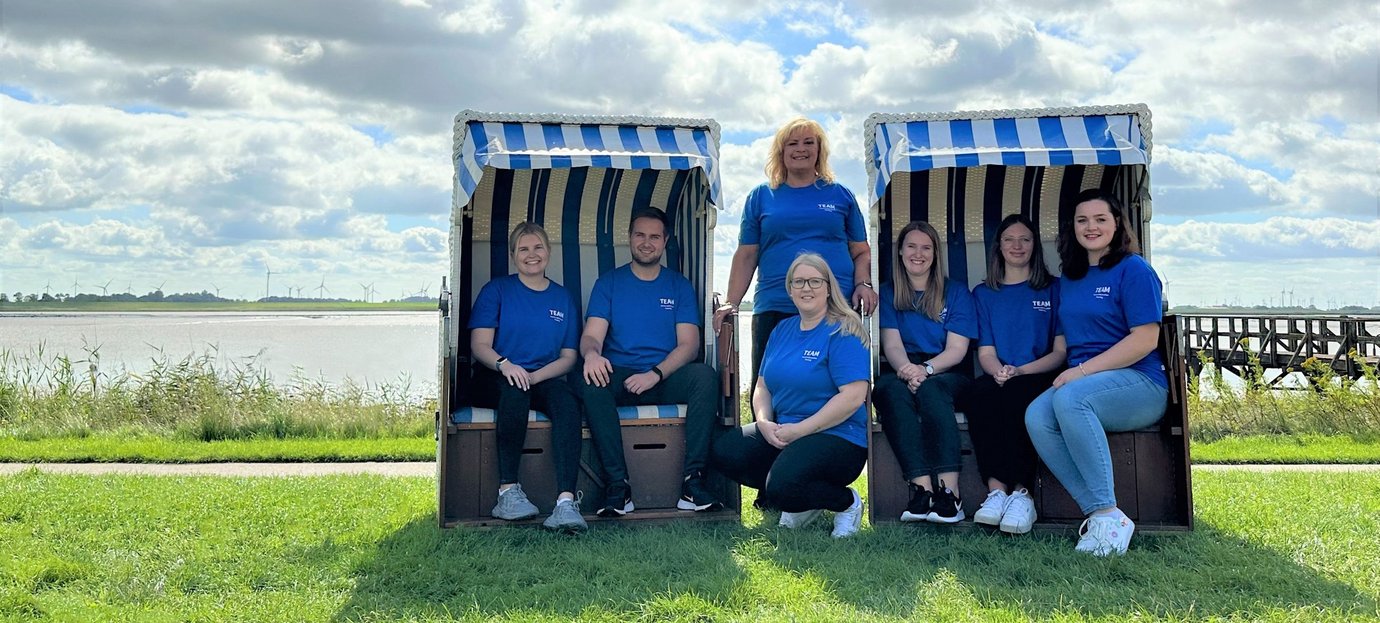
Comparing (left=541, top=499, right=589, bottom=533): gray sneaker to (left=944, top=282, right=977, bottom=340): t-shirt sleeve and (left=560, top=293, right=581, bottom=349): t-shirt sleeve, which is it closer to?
(left=560, top=293, right=581, bottom=349): t-shirt sleeve

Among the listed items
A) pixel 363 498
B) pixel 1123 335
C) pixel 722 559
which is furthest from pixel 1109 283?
pixel 363 498

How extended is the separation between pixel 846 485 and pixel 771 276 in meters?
1.01

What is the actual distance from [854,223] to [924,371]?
30.2 inches

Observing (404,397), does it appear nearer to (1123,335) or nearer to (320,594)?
(320,594)

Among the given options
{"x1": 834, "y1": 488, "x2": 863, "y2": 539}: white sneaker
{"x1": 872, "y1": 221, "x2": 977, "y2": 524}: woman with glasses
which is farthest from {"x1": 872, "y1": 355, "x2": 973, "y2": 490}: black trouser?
{"x1": 834, "y1": 488, "x2": 863, "y2": 539}: white sneaker

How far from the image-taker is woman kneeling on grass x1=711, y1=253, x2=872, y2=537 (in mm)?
4281

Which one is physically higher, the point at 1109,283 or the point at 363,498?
the point at 1109,283

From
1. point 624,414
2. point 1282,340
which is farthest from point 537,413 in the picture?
point 1282,340

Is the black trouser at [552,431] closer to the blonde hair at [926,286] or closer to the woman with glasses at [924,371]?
the woman with glasses at [924,371]

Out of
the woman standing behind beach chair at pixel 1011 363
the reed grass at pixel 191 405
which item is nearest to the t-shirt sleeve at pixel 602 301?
the woman standing behind beach chair at pixel 1011 363

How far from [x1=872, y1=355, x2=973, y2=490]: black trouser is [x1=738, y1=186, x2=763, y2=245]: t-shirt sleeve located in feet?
3.21

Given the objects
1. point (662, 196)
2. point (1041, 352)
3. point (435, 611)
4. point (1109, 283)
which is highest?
point (662, 196)

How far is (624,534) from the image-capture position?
4371mm

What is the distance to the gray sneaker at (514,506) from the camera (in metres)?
4.46
